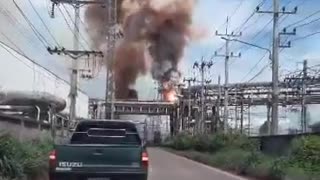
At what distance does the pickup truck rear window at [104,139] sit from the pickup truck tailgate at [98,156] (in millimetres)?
2228

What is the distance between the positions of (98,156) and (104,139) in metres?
2.46

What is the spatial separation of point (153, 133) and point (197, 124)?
84.5 feet

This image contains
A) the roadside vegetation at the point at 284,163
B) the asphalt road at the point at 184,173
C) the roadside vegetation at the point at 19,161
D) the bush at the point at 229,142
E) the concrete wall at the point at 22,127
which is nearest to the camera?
the roadside vegetation at the point at 19,161

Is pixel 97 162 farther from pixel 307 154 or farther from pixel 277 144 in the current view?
pixel 277 144

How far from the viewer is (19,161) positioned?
663 inches

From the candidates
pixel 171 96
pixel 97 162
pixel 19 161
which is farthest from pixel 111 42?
pixel 171 96

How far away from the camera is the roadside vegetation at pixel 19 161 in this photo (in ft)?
51.5

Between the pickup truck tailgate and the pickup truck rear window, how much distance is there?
7.31ft

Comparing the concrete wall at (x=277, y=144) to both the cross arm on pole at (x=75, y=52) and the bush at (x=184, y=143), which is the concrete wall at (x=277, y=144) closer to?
the cross arm on pole at (x=75, y=52)

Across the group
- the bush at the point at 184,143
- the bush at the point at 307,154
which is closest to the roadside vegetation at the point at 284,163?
the bush at the point at 307,154

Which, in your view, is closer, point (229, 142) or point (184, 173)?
point (184, 173)

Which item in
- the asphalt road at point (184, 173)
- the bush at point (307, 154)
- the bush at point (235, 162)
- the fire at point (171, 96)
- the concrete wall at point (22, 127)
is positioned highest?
the fire at point (171, 96)

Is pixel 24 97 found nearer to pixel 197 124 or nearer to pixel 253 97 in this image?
pixel 253 97

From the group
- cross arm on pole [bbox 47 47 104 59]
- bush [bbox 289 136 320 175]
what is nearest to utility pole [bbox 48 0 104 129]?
cross arm on pole [bbox 47 47 104 59]
